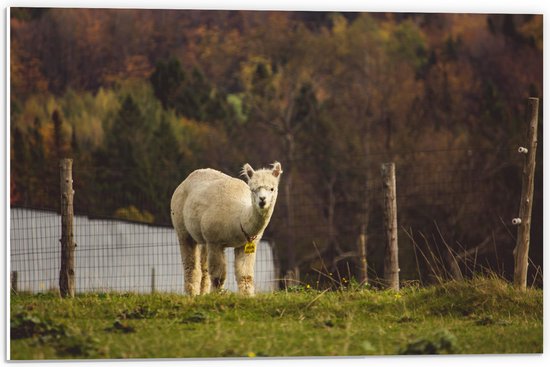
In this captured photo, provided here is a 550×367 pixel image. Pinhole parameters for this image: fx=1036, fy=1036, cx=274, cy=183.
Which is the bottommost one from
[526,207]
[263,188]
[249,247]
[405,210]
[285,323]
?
[285,323]

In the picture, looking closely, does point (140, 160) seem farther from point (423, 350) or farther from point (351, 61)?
point (423, 350)

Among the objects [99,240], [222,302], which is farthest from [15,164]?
[222,302]

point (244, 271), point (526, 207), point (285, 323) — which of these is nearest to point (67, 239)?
point (244, 271)

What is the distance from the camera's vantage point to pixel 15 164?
25.0 meters

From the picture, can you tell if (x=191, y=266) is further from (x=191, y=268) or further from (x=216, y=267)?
(x=216, y=267)

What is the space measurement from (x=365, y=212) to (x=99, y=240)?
1477 centimetres

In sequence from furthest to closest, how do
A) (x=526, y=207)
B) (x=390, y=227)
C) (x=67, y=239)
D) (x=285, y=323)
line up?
(x=390, y=227) < (x=67, y=239) < (x=526, y=207) < (x=285, y=323)

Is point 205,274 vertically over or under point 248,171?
under

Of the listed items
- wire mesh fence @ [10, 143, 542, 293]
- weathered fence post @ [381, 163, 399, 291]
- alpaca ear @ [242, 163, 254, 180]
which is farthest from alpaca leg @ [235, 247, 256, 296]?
wire mesh fence @ [10, 143, 542, 293]

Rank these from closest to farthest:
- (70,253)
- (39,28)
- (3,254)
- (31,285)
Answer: (3,254) → (70,253) → (31,285) → (39,28)

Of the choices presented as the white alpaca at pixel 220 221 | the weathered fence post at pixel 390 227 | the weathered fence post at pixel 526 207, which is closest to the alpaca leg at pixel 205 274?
the white alpaca at pixel 220 221

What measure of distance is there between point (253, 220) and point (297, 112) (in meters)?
A: 24.9

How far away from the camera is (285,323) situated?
341 inches

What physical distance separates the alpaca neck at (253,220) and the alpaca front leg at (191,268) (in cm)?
104
